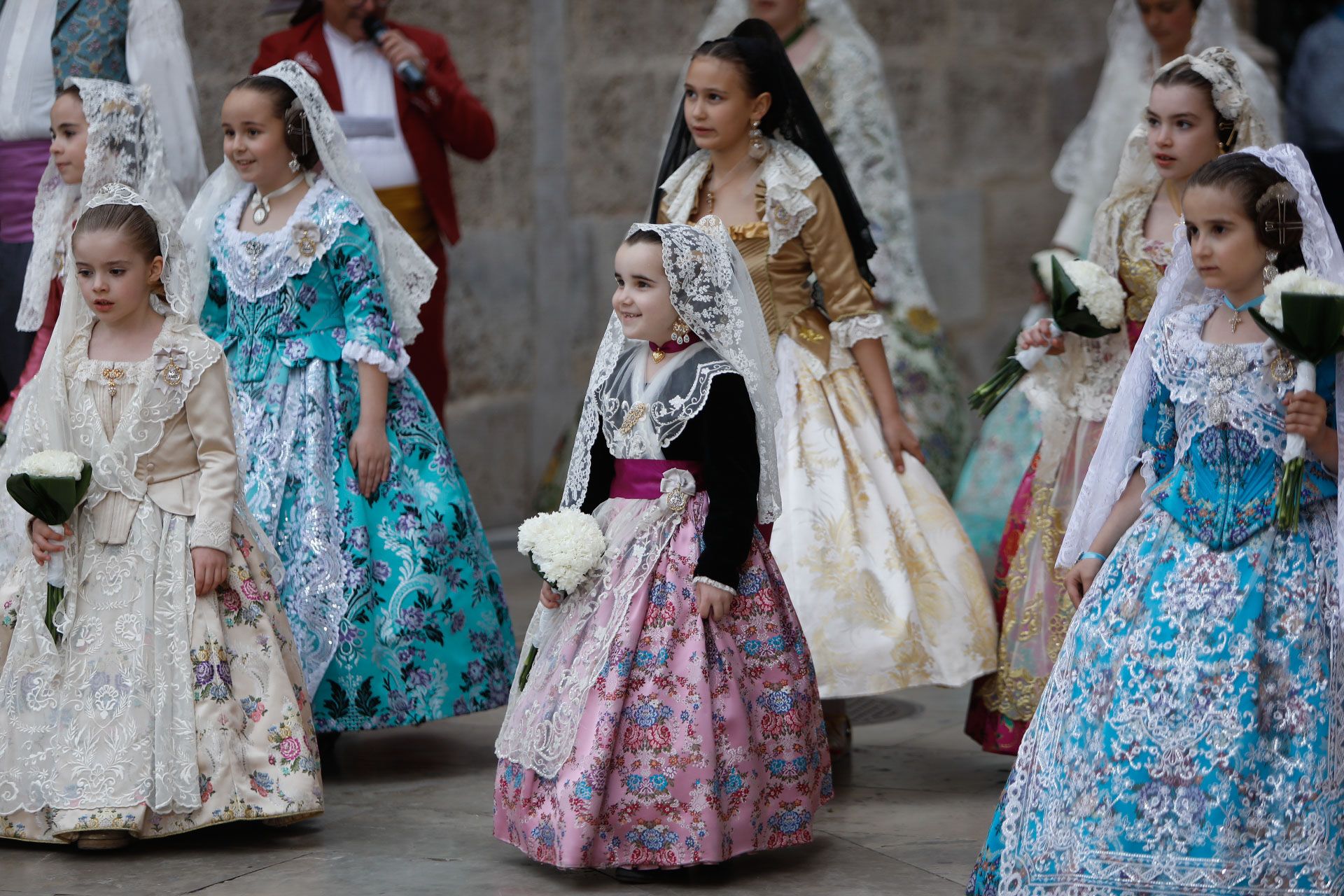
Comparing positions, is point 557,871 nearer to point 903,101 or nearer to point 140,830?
point 140,830

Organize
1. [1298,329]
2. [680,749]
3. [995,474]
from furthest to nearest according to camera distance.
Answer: [995,474] < [680,749] < [1298,329]

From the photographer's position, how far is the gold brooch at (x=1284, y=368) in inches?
156

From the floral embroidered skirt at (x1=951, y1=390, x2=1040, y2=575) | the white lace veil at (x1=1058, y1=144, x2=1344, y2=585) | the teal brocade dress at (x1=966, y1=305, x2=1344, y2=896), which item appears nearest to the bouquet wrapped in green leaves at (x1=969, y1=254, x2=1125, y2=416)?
the white lace veil at (x1=1058, y1=144, x2=1344, y2=585)

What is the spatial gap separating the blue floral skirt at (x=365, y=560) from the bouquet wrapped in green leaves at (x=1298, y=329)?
2.36 meters

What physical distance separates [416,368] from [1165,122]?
311 centimetres

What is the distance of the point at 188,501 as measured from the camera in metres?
4.80

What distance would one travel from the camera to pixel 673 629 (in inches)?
175

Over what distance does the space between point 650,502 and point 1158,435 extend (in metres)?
1.13

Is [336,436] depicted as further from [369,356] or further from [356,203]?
[356,203]

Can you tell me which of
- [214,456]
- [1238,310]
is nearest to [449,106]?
[214,456]

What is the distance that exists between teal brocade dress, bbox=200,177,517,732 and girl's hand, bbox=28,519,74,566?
2.51ft

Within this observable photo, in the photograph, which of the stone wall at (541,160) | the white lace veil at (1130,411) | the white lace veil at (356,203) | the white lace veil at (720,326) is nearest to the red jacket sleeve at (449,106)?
the stone wall at (541,160)

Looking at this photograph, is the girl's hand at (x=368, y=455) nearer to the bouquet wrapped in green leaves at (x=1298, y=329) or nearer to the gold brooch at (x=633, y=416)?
the gold brooch at (x=633, y=416)

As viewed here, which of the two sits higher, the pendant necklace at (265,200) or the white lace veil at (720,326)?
the pendant necklace at (265,200)
